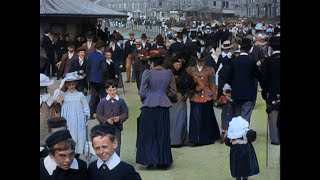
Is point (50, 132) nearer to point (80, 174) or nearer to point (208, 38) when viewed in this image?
point (80, 174)

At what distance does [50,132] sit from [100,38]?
1.02 meters

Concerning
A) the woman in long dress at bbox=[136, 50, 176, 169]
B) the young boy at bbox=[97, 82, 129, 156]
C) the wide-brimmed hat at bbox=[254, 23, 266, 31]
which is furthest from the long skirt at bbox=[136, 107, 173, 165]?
the wide-brimmed hat at bbox=[254, 23, 266, 31]

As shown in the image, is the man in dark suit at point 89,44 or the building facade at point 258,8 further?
the man in dark suit at point 89,44

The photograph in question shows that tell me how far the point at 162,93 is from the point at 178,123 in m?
0.54

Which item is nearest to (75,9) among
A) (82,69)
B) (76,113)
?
(82,69)

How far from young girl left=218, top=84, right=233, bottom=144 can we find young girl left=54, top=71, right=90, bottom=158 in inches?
44.9

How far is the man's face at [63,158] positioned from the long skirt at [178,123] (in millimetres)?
1202

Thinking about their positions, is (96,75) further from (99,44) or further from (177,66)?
(177,66)

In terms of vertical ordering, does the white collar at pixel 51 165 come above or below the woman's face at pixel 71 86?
below

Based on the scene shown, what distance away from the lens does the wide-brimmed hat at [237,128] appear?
452 centimetres

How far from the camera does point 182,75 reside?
→ 4980 mm

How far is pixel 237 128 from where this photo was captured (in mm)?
4559

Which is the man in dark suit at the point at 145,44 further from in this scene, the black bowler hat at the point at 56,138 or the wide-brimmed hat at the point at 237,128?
the black bowler hat at the point at 56,138

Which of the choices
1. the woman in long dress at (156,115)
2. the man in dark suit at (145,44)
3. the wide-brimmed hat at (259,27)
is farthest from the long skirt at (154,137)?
the wide-brimmed hat at (259,27)
